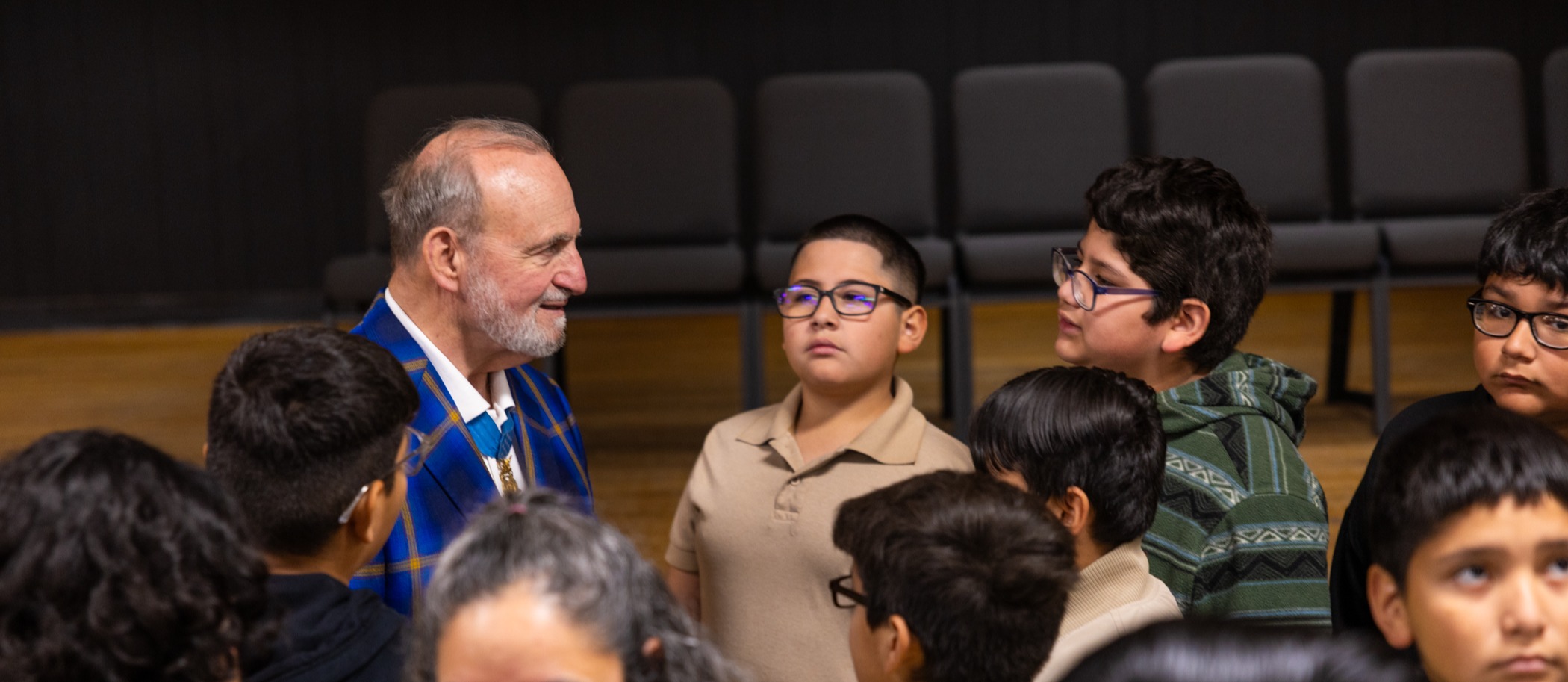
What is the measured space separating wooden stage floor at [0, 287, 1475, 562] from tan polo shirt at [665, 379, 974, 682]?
124 centimetres

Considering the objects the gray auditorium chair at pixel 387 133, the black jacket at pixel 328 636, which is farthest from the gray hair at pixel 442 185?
the gray auditorium chair at pixel 387 133

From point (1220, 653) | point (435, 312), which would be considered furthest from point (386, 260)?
point (1220, 653)

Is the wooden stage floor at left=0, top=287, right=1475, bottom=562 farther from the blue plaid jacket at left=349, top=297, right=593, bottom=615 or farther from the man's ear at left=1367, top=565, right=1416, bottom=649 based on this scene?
the man's ear at left=1367, top=565, right=1416, bottom=649

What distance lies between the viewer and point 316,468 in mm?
1168

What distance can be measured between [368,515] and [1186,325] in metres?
0.98

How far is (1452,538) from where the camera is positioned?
101 cm

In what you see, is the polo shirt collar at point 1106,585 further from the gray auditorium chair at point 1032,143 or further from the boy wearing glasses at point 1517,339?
the gray auditorium chair at point 1032,143

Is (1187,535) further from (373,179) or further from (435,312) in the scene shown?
(373,179)

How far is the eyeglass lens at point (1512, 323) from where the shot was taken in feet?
4.62

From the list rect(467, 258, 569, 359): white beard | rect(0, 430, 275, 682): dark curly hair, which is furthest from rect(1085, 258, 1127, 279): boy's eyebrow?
rect(0, 430, 275, 682): dark curly hair

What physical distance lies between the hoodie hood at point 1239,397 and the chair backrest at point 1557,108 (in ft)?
10.9

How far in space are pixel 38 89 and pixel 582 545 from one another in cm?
658

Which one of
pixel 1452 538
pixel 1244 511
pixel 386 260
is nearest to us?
pixel 1452 538

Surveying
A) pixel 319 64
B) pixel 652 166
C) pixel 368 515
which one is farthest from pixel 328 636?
pixel 319 64
